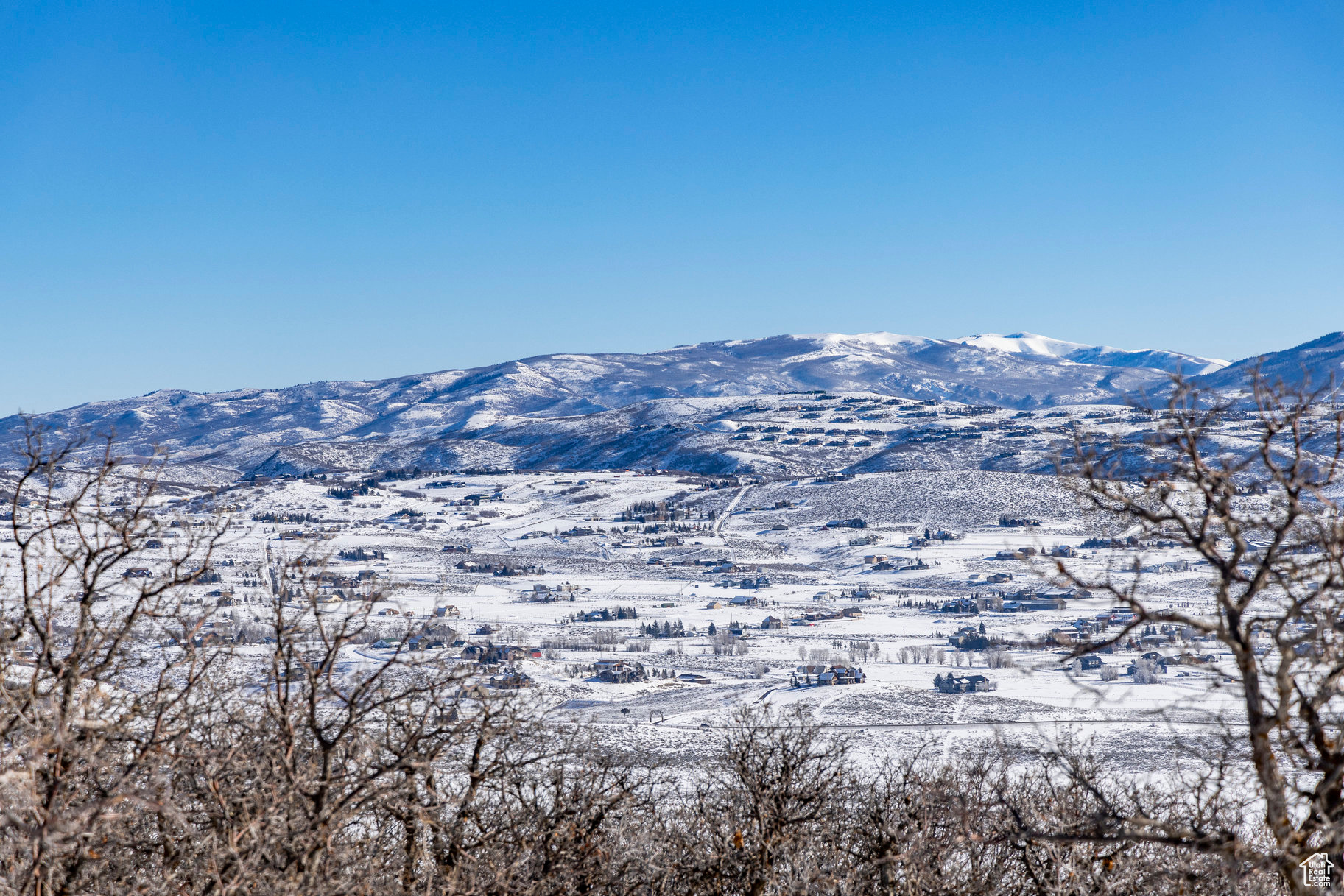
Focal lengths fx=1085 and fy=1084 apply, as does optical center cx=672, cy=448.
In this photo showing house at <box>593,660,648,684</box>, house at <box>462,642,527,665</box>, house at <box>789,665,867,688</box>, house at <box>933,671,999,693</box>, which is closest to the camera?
house at <box>462,642,527,665</box>

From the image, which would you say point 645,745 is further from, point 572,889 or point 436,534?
point 436,534

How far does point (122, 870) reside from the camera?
464 inches

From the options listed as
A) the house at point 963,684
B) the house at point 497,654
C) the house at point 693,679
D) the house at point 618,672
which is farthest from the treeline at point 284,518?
the house at point 963,684

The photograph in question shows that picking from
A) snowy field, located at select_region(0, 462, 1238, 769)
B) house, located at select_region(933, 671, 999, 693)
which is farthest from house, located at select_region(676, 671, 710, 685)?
house, located at select_region(933, 671, 999, 693)

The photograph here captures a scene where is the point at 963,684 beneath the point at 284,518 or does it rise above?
beneath

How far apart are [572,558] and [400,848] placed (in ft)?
362

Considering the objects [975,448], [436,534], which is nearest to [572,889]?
[436,534]

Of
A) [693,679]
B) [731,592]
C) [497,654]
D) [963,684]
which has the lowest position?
[731,592]

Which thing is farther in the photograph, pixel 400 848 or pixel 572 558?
pixel 572 558

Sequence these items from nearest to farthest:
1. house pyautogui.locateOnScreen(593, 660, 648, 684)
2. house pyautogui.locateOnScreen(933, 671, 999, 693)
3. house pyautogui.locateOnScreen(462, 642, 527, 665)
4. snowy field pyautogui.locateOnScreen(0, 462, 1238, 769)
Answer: snowy field pyautogui.locateOnScreen(0, 462, 1238, 769) → house pyautogui.locateOnScreen(462, 642, 527, 665) → house pyautogui.locateOnScreen(933, 671, 999, 693) → house pyautogui.locateOnScreen(593, 660, 648, 684)

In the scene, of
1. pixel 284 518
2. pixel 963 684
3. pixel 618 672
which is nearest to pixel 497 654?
pixel 618 672

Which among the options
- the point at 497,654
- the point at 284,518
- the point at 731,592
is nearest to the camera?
the point at 497,654

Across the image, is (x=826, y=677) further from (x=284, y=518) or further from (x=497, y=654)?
(x=284, y=518)

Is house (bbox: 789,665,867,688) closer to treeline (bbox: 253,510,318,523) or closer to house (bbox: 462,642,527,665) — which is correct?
house (bbox: 462,642,527,665)
